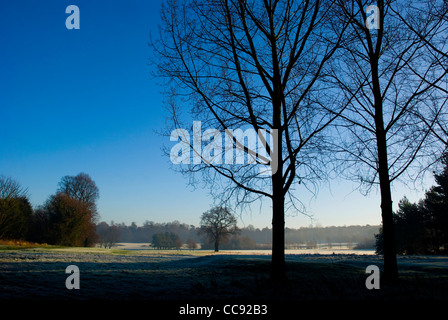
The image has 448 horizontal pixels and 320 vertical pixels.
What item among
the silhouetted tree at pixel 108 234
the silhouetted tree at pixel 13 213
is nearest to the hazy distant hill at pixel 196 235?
the silhouetted tree at pixel 108 234

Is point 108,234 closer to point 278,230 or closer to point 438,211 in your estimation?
point 438,211

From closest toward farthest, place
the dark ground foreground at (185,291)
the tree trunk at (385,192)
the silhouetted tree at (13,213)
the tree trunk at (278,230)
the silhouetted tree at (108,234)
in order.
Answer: the dark ground foreground at (185,291), the tree trunk at (278,230), the tree trunk at (385,192), the silhouetted tree at (13,213), the silhouetted tree at (108,234)

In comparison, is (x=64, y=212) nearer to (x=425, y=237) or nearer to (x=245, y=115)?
(x=245, y=115)

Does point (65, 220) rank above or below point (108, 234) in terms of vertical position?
above

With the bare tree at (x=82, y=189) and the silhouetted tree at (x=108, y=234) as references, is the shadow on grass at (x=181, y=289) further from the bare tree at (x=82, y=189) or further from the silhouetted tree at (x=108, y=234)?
the silhouetted tree at (x=108, y=234)

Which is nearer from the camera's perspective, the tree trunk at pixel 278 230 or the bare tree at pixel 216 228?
the tree trunk at pixel 278 230

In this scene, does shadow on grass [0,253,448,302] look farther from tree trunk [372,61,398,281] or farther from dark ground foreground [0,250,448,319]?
tree trunk [372,61,398,281]

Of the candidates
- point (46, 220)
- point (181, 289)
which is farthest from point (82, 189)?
point (181, 289)

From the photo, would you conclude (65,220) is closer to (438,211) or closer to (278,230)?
(278,230)

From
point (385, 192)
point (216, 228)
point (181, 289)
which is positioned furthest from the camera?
point (216, 228)

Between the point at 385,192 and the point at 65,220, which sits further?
the point at 65,220

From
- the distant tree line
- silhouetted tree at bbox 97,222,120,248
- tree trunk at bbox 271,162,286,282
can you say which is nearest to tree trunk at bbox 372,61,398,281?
tree trunk at bbox 271,162,286,282

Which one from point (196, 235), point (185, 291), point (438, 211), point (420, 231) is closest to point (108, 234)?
point (196, 235)

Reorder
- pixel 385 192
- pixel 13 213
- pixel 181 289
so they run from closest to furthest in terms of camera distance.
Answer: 1. pixel 181 289
2. pixel 385 192
3. pixel 13 213
